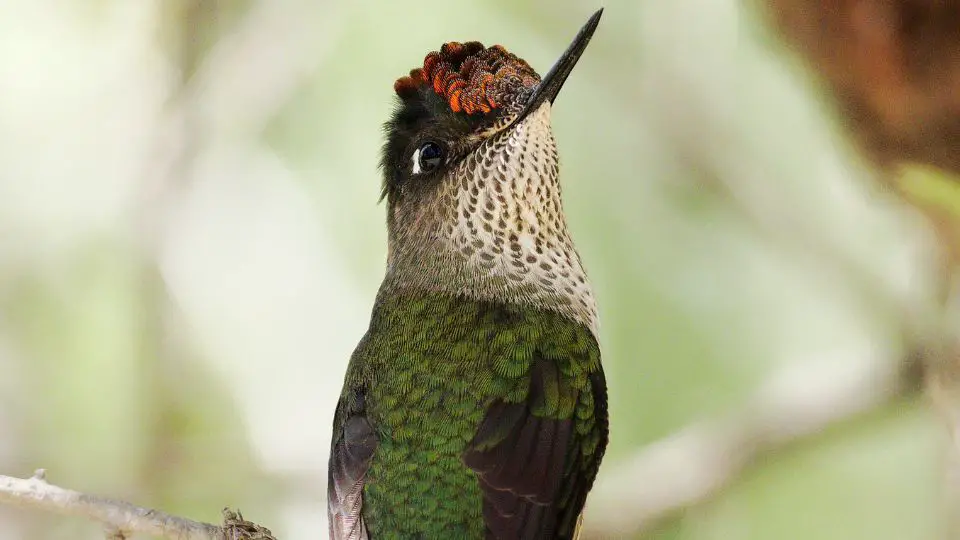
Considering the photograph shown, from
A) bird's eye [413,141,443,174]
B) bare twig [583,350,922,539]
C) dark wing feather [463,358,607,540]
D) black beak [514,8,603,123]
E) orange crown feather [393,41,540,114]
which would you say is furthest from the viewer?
bare twig [583,350,922,539]

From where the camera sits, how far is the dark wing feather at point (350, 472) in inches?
93.3

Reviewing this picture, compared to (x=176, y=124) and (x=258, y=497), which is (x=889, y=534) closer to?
(x=258, y=497)

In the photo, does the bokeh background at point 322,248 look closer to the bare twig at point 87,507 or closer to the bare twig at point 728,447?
the bare twig at point 728,447

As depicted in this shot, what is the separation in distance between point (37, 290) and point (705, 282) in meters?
2.53

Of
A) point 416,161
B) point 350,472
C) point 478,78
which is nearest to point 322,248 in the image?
point 416,161

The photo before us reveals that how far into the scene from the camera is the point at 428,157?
277cm

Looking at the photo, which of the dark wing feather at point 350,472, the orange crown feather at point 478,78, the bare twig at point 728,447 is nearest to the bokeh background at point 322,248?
the bare twig at point 728,447

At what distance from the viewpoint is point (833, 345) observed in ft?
13.5

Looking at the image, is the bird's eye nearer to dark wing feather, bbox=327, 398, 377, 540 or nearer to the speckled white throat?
the speckled white throat

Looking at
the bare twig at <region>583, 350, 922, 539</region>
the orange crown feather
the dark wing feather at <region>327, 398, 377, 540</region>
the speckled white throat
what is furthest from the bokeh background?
the orange crown feather

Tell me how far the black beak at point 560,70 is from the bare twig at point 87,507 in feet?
3.83

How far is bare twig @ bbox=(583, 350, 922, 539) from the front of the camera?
3371 mm

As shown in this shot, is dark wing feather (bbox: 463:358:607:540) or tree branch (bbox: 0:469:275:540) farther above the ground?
dark wing feather (bbox: 463:358:607:540)

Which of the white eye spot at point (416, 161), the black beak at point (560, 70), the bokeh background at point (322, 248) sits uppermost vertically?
the bokeh background at point (322, 248)
